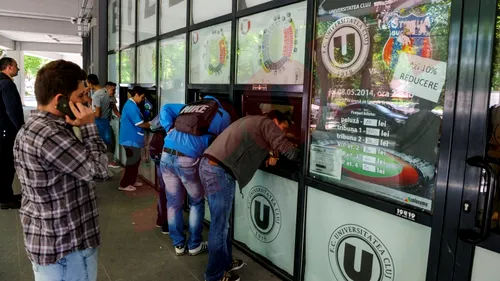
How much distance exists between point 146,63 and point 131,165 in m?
1.56

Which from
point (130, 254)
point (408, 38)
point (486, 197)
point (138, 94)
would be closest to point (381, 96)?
point (408, 38)

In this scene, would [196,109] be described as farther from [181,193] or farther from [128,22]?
[128,22]

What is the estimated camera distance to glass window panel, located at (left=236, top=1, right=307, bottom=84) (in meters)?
2.72

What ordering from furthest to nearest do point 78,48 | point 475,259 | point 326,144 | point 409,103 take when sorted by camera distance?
point 78,48, point 326,144, point 409,103, point 475,259

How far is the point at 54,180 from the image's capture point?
1.54 m

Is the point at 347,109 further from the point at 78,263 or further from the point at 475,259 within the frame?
the point at 78,263

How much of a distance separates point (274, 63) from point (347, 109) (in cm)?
89

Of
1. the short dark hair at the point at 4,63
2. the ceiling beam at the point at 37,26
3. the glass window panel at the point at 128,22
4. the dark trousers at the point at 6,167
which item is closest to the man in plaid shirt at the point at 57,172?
the dark trousers at the point at 6,167

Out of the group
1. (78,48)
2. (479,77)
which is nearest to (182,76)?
(479,77)

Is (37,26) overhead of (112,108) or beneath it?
overhead

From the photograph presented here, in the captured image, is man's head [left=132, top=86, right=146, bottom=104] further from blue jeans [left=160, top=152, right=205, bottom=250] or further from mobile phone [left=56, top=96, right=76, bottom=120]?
mobile phone [left=56, top=96, right=76, bottom=120]

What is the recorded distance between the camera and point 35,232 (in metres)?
1.58

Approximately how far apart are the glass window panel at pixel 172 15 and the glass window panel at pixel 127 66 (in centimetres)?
141

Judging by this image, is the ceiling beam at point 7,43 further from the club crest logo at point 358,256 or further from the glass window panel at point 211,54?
the club crest logo at point 358,256
